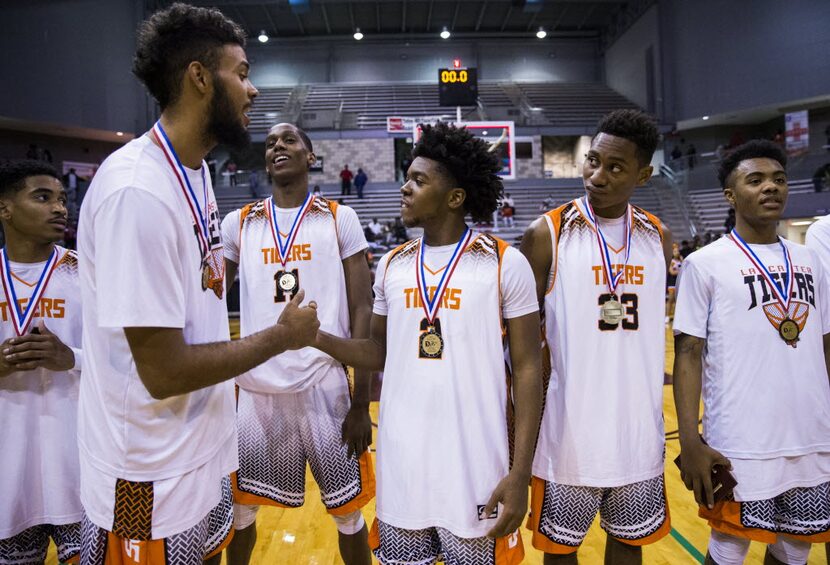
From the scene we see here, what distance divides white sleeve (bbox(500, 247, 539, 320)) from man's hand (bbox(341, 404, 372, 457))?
1.04 metres

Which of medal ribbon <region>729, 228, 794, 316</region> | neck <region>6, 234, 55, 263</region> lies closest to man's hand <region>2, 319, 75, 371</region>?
neck <region>6, 234, 55, 263</region>

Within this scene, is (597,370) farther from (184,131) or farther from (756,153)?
(184,131)

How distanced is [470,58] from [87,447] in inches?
1175

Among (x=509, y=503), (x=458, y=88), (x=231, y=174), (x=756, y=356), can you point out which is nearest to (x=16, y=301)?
(x=509, y=503)

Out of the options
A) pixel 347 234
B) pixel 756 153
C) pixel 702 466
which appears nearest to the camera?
pixel 702 466

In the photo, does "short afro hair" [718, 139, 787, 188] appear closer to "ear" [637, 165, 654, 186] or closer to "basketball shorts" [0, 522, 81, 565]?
"ear" [637, 165, 654, 186]

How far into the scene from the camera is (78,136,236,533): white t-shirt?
57.8 inches

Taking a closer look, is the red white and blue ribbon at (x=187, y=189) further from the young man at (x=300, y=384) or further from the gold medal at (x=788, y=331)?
the gold medal at (x=788, y=331)

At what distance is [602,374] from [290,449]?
1477 mm

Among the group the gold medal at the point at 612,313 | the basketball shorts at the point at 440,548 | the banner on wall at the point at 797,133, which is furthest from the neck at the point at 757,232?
the banner on wall at the point at 797,133

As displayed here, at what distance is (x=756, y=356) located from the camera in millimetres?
2412

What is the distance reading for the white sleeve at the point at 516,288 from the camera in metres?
2.08

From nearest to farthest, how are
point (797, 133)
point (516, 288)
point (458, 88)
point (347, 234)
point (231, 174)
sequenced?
1. point (516, 288)
2. point (347, 234)
3. point (458, 88)
4. point (797, 133)
5. point (231, 174)

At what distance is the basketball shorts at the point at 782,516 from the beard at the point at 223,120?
7.48 feet
